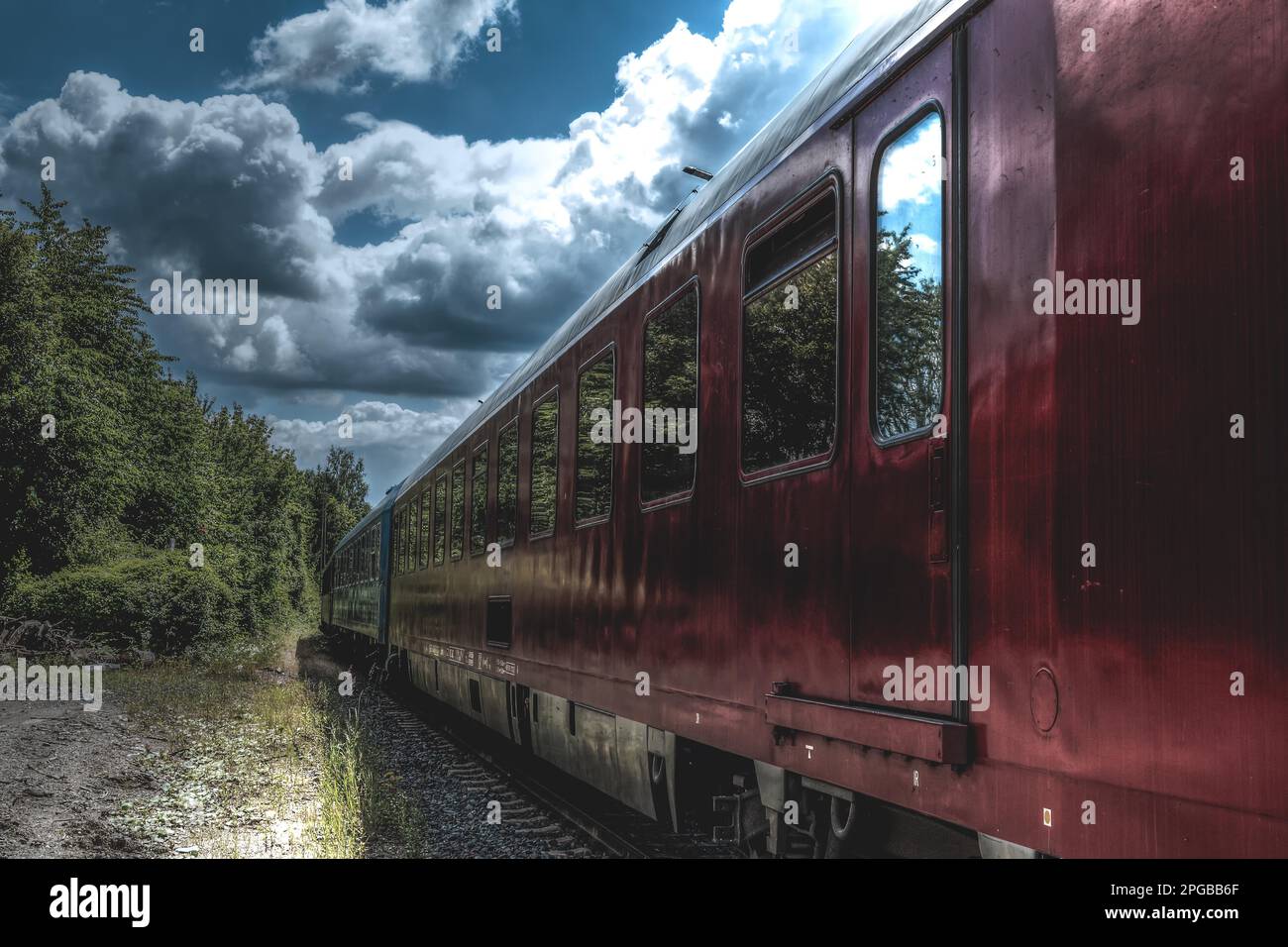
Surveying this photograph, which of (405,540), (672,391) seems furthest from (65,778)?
(405,540)

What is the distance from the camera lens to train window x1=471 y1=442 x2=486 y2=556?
10898 mm

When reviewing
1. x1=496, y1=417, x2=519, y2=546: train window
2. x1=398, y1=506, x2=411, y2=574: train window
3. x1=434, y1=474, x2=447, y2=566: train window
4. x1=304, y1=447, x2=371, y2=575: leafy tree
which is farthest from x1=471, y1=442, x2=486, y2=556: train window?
x1=304, y1=447, x2=371, y2=575: leafy tree

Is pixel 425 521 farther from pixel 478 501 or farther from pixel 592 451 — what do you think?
pixel 592 451

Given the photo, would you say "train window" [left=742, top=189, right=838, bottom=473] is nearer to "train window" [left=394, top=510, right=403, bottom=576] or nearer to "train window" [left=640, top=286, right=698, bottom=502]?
"train window" [left=640, top=286, right=698, bottom=502]

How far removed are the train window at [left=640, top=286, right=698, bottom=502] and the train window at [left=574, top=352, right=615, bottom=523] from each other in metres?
0.64

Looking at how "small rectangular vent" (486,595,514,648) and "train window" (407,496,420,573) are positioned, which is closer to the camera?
"small rectangular vent" (486,595,514,648)

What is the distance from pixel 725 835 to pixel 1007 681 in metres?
2.99

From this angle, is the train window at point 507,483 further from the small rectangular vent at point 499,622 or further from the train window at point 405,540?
the train window at point 405,540

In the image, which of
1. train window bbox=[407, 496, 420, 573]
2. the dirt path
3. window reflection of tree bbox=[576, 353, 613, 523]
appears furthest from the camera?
train window bbox=[407, 496, 420, 573]

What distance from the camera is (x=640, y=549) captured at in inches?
240

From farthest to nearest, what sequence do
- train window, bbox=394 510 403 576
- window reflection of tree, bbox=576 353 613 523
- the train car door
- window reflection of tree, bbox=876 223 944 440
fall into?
train window, bbox=394 510 403 576 < window reflection of tree, bbox=576 353 613 523 < window reflection of tree, bbox=876 223 944 440 < the train car door

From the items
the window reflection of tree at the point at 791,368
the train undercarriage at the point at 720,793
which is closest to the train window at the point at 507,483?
the train undercarriage at the point at 720,793

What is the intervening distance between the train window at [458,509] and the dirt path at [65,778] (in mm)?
3611
